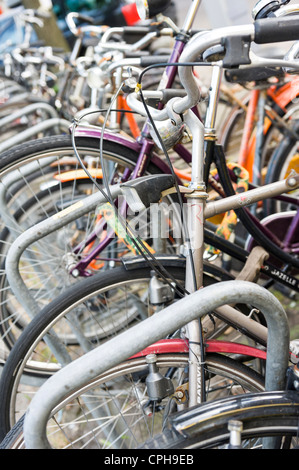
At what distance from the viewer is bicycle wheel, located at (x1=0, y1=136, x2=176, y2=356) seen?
2.14 metres

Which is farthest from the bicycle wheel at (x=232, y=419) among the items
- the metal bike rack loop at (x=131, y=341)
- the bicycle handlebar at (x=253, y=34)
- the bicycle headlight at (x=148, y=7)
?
the bicycle headlight at (x=148, y=7)

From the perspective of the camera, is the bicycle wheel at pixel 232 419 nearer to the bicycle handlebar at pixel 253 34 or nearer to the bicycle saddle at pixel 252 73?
the bicycle handlebar at pixel 253 34

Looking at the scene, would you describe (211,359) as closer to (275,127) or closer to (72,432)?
(72,432)

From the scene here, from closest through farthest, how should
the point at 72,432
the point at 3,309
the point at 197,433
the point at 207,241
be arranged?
the point at 197,433, the point at 207,241, the point at 72,432, the point at 3,309

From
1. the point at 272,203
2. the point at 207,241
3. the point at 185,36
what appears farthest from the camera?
the point at 272,203

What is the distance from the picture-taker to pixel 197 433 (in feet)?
3.64

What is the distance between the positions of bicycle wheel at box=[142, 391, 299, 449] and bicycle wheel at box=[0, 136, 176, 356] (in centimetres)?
118

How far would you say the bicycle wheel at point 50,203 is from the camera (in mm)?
2141

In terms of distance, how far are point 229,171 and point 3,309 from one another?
4.90ft

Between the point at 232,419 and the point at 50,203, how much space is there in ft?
6.42

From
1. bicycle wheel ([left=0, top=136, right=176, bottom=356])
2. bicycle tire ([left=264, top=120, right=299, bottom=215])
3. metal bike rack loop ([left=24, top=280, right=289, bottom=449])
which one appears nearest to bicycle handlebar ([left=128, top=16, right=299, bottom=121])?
metal bike rack loop ([left=24, top=280, right=289, bottom=449])

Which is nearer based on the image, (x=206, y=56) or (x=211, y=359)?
(x=206, y=56)

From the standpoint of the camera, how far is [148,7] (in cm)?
206
